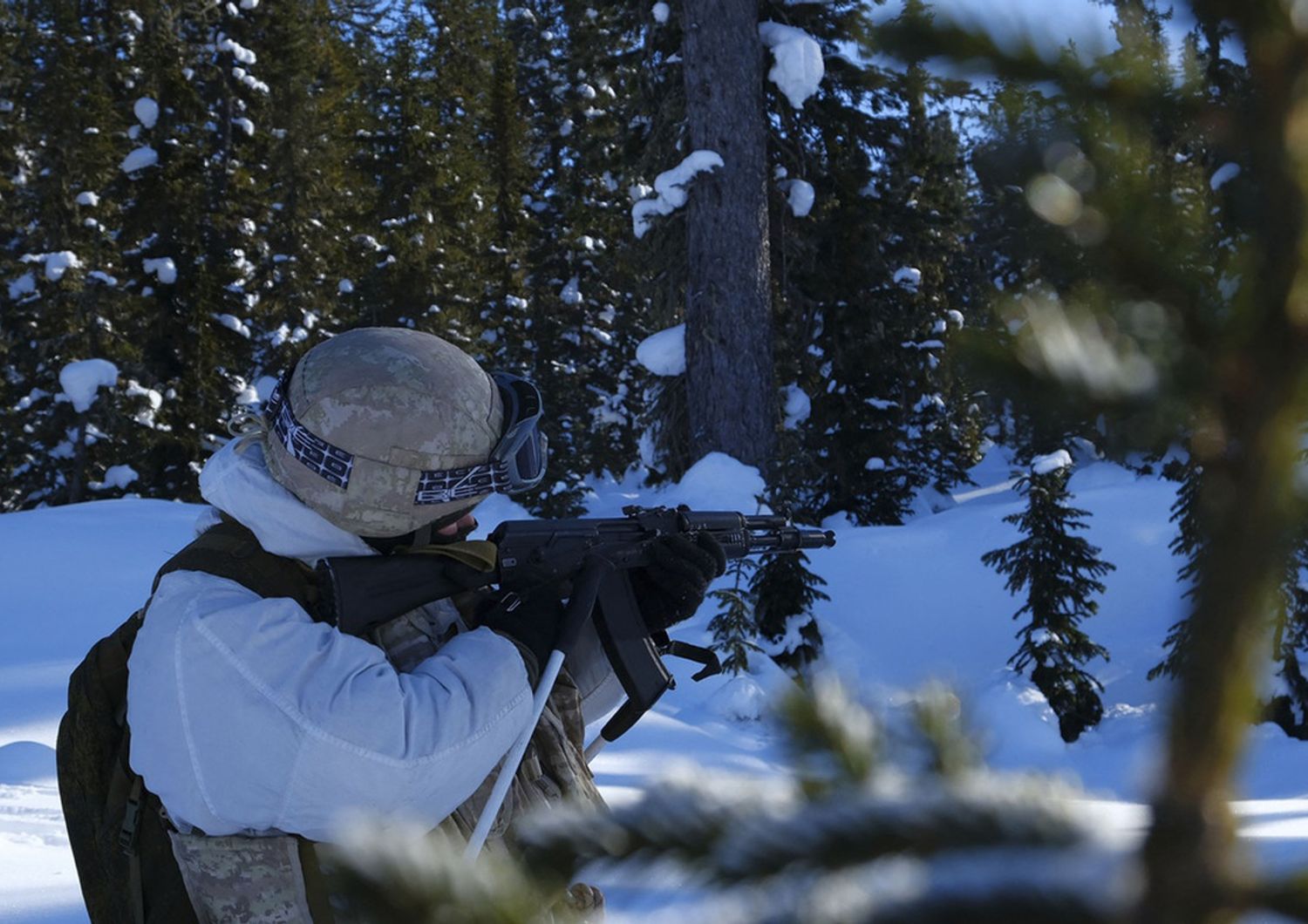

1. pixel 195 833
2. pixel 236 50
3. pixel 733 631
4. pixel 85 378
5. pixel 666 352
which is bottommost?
pixel 195 833

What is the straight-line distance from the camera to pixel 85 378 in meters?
15.9

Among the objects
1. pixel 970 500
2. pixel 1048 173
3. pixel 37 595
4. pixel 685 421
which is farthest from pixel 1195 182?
pixel 970 500

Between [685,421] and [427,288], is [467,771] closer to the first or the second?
[685,421]

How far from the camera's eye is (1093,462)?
50.4 ft

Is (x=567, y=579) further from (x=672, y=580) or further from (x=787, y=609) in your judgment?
(x=787, y=609)

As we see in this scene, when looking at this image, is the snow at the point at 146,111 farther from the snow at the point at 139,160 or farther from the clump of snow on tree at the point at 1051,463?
the clump of snow on tree at the point at 1051,463

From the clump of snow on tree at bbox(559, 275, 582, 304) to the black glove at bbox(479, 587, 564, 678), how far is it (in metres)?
20.5

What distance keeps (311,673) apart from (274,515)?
319mm

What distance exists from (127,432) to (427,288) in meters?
7.25

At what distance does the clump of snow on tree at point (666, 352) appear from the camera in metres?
10.7

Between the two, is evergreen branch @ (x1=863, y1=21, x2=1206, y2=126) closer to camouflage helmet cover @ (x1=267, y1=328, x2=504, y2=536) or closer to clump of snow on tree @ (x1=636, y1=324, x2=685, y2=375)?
camouflage helmet cover @ (x1=267, y1=328, x2=504, y2=536)

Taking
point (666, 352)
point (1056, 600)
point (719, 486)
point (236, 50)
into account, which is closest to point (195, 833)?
point (719, 486)

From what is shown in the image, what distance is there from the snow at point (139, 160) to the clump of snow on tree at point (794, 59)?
32.8 ft

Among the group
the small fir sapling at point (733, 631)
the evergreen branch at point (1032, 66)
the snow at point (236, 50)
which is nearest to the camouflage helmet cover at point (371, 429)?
the evergreen branch at point (1032, 66)
